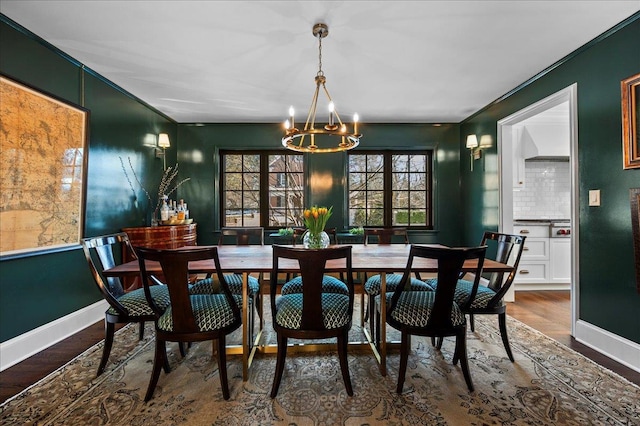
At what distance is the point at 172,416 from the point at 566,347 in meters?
2.91

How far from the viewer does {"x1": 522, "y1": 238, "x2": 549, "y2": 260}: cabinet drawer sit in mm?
4051

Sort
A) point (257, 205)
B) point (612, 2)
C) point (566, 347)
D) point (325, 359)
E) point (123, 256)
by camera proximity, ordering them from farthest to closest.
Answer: point (257, 205) < point (123, 256) < point (566, 347) < point (325, 359) < point (612, 2)

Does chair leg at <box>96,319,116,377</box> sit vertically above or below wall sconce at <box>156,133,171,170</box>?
below

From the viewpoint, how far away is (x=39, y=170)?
2402 mm

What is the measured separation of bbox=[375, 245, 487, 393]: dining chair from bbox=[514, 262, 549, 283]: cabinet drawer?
2847 mm

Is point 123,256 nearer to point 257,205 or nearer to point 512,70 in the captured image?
point 257,205

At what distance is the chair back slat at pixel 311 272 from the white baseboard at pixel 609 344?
212 cm

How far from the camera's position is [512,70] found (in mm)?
3021

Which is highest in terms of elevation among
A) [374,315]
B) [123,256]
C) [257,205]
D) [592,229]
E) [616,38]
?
[616,38]

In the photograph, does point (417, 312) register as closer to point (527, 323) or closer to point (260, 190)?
point (527, 323)

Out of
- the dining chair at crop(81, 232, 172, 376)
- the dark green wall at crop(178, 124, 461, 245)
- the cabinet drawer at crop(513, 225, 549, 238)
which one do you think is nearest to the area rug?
the dining chair at crop(81, 232, 172, 376)

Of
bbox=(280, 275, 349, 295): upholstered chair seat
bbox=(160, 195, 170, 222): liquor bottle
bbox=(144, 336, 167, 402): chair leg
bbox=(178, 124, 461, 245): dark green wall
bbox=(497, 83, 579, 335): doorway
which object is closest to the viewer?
bbox=(144, 336, 167, 402): chair leg

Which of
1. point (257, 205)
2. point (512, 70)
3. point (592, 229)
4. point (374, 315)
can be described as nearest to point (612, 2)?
point (512, 70)

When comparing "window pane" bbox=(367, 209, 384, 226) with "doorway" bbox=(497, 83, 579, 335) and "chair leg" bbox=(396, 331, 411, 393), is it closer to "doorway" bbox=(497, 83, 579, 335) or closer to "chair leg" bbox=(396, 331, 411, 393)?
"doorway" bbox=(497, 83, 579, 335)
